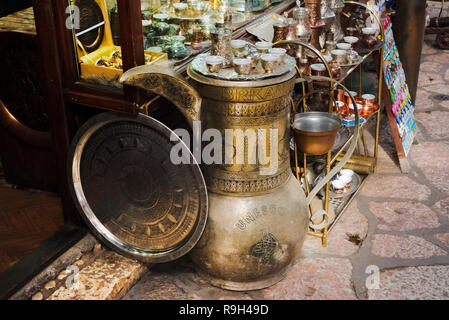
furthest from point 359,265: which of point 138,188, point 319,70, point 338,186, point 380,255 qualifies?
point 138,188

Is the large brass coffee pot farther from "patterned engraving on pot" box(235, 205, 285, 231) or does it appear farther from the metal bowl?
the metal bowl

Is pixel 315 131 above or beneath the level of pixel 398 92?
above

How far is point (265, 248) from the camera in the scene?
11.3 ft

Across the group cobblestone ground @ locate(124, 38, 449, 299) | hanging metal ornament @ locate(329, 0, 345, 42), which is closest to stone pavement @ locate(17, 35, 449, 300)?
cobblestone ground @ locate(124, 38, 449, 299)

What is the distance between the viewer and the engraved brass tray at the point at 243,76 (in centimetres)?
310

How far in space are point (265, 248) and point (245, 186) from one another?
389 mm

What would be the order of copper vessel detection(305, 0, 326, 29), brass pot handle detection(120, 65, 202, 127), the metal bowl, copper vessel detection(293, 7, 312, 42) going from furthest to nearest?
copper vessel detection(305, 0, 326, 29) < copper vessel detection(293, 7, 312, 42) < the metal bowl < brass pot handle detection(120, 65, 202, 127)

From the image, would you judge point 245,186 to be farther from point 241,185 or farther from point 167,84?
point 167,84

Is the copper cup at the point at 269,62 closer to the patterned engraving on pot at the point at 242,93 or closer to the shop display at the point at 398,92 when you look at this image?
the patterned engraving on pot at the point at 242,93

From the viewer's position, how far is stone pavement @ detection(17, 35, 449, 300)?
3.62m

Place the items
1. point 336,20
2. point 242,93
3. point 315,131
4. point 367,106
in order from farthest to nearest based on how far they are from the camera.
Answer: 1. point 336,20
2. point 367,106
3. point 315,131
4. point 242,93

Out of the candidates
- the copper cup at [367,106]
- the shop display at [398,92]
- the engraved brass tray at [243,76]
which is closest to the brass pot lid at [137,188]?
the engraved brass tray at [243,76]

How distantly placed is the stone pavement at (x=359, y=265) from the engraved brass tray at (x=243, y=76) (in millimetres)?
1329

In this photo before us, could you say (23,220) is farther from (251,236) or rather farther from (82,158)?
(251,236)
